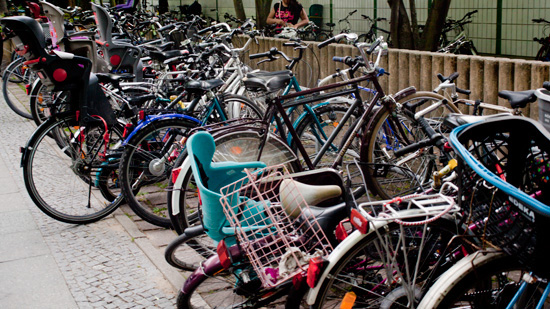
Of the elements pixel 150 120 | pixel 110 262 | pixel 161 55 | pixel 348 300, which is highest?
pixel 161 55

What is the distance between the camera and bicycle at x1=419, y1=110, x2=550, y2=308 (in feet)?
7.75

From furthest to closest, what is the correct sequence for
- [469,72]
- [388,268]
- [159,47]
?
1. [159,47]
2. [469,72]
3. [388,268]

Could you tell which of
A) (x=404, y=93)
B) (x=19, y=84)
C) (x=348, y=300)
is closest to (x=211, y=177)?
(x=348, y=300)

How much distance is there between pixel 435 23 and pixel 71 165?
21.2ft

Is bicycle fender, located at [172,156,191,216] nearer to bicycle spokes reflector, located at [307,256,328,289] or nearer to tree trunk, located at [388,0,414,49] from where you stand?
bicycle spokes reflector, located at [307,256,328,289]

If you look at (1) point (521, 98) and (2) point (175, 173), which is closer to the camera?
(1) point (521, 98)

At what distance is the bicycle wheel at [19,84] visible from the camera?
9734mm

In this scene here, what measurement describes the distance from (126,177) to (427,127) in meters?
2.70

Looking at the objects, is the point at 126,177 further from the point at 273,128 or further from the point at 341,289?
the point at 341,289

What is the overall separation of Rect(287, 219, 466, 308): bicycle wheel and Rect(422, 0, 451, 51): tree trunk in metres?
7.31

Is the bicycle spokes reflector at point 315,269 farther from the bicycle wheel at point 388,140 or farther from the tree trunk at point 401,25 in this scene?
the tree trunk at point 401,25

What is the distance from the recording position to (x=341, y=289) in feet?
10.1

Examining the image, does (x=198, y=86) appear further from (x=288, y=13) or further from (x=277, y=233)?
(x=288, y=13)

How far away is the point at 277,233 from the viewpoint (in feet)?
10.8
